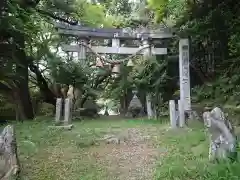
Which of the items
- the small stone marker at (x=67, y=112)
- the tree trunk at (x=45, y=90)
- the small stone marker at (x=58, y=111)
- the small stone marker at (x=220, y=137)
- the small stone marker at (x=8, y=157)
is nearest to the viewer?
the small stone marker at (x=8, y=157)

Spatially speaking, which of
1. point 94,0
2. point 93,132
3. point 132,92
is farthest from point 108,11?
point 93,132

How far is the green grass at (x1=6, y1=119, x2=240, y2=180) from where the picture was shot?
4203 millimetres

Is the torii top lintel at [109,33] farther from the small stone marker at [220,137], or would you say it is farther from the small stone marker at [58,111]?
the small stone marker at [220,137]

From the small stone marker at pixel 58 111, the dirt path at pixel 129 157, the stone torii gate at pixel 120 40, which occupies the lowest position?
the dirt path at pixel 129 157

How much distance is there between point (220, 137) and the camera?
4.62m

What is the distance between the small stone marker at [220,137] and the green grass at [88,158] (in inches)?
8.3

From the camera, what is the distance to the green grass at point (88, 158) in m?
4.20

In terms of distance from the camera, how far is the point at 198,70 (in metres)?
12.8

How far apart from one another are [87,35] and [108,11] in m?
7.99

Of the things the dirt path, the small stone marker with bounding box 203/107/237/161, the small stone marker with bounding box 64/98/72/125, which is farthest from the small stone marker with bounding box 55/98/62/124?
the small stone marker with bounding box 203/107/237/161

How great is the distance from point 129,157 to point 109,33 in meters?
7.29

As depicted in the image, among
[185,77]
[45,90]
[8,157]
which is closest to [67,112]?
[185,77]

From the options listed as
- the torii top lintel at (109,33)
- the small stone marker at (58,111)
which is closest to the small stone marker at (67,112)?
the small stone marker at (58,111)

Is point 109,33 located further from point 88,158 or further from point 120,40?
point 88,158
